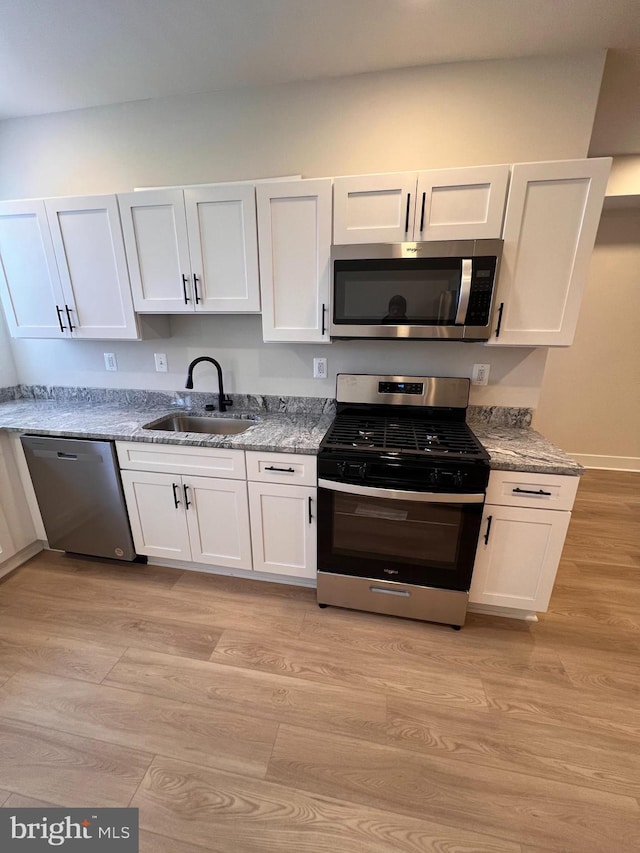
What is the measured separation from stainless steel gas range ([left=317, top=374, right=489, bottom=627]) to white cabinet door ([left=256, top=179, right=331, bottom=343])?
0.61 metres

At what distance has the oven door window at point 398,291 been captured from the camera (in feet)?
5.39

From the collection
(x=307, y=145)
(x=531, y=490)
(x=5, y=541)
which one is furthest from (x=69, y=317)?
(x=531, y=490)

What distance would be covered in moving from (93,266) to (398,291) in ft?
5.91

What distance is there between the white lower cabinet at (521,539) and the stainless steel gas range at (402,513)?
0.41ft

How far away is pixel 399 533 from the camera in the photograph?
1.71m

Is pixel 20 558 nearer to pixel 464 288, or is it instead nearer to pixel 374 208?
pixel 374 208

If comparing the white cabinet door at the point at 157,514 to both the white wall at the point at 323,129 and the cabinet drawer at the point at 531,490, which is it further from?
the white wall at the point at 323,129

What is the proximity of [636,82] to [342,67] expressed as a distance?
5.09 feet

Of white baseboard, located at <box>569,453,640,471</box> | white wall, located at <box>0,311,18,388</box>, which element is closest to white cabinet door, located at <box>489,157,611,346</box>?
white baseboard, located at <box>569,453,640,471</box>

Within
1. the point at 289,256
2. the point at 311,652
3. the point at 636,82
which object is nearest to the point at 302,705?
the point at 311,652

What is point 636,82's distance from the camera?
1830 millimetres

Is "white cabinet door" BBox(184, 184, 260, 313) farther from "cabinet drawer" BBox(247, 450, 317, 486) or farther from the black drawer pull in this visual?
the black drawer pull

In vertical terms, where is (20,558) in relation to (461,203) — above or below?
below

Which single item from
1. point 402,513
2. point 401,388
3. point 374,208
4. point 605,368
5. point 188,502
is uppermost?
point 374,208
